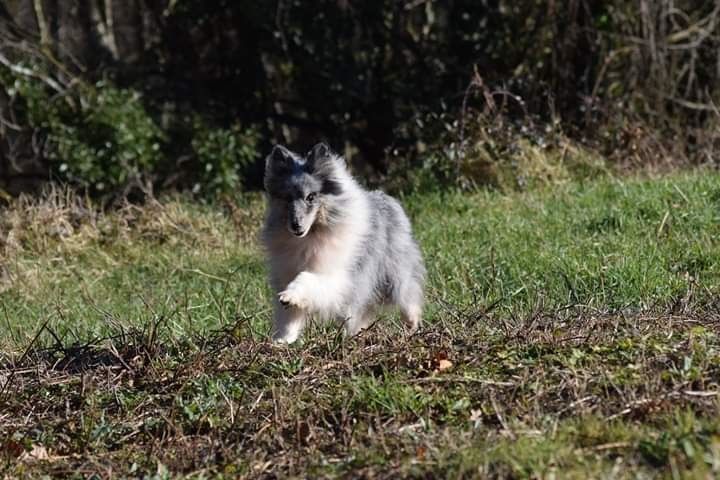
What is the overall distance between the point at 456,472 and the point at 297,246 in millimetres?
2882

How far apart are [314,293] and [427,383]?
145cm

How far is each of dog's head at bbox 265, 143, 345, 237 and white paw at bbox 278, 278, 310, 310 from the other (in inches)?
14.5

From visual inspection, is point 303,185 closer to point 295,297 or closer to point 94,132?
point 295,297

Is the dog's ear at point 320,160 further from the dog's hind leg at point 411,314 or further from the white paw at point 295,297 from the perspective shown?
the dog's hind leg at point 411,314

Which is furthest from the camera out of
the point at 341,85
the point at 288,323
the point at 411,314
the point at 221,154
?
the point at 341,85

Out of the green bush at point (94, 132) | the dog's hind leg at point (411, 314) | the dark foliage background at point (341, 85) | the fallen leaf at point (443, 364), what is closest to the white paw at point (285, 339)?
the dog's hind leg at point (411, 314)

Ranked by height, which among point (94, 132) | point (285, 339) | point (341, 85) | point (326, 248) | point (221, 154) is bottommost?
point (221, 154)

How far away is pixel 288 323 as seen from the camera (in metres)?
6.75

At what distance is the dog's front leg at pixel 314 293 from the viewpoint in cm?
652

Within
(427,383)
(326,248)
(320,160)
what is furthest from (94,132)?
(427,383)

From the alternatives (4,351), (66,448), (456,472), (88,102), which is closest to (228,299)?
(4,351)

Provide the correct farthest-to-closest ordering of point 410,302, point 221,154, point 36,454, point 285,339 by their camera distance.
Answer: point 221,154 → point 410,302 → point 285,339 → point 36,454

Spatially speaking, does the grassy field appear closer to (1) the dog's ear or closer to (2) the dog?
(2) the dog

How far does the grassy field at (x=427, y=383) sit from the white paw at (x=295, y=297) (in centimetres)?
25
